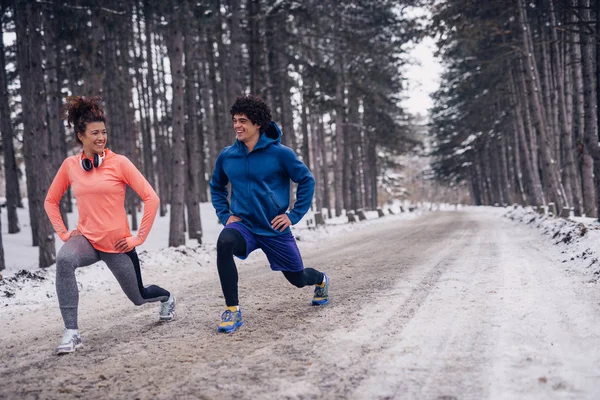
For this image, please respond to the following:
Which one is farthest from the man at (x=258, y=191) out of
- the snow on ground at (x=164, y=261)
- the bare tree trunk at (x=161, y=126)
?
the bare tree trunk at (x=161, y=126)

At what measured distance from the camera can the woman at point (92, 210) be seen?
154 inches

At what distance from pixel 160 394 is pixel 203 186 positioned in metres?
30.5

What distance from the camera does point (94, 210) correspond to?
401 centimetres

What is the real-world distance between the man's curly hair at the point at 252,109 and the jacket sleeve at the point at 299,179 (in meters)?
0.34

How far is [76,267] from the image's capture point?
3.78 metres

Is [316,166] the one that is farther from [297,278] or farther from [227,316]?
[227,316]

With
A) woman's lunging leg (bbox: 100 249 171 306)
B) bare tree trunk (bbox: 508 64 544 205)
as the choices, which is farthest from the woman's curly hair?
bare tree trunk (bbox: 508 64 544 205)

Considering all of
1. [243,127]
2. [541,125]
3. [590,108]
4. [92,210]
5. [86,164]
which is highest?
[541,125]

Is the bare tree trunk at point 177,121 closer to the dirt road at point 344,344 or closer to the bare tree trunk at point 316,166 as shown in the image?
the dirt road at point 344,344

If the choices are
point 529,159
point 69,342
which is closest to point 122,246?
point 69,342

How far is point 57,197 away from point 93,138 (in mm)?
656

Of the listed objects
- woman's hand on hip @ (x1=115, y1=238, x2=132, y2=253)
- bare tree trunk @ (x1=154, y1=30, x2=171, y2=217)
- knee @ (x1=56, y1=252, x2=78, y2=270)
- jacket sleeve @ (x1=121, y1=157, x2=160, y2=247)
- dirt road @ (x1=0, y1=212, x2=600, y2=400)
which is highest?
bare tree trunk @ (x1=154, y1=30, x2=171, y2=217)

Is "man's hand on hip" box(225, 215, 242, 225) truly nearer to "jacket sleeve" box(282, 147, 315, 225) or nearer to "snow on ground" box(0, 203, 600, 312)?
"jacket sleeve" box(282, 147, 315, 225)

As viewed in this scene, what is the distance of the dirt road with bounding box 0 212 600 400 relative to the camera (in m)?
2.74
